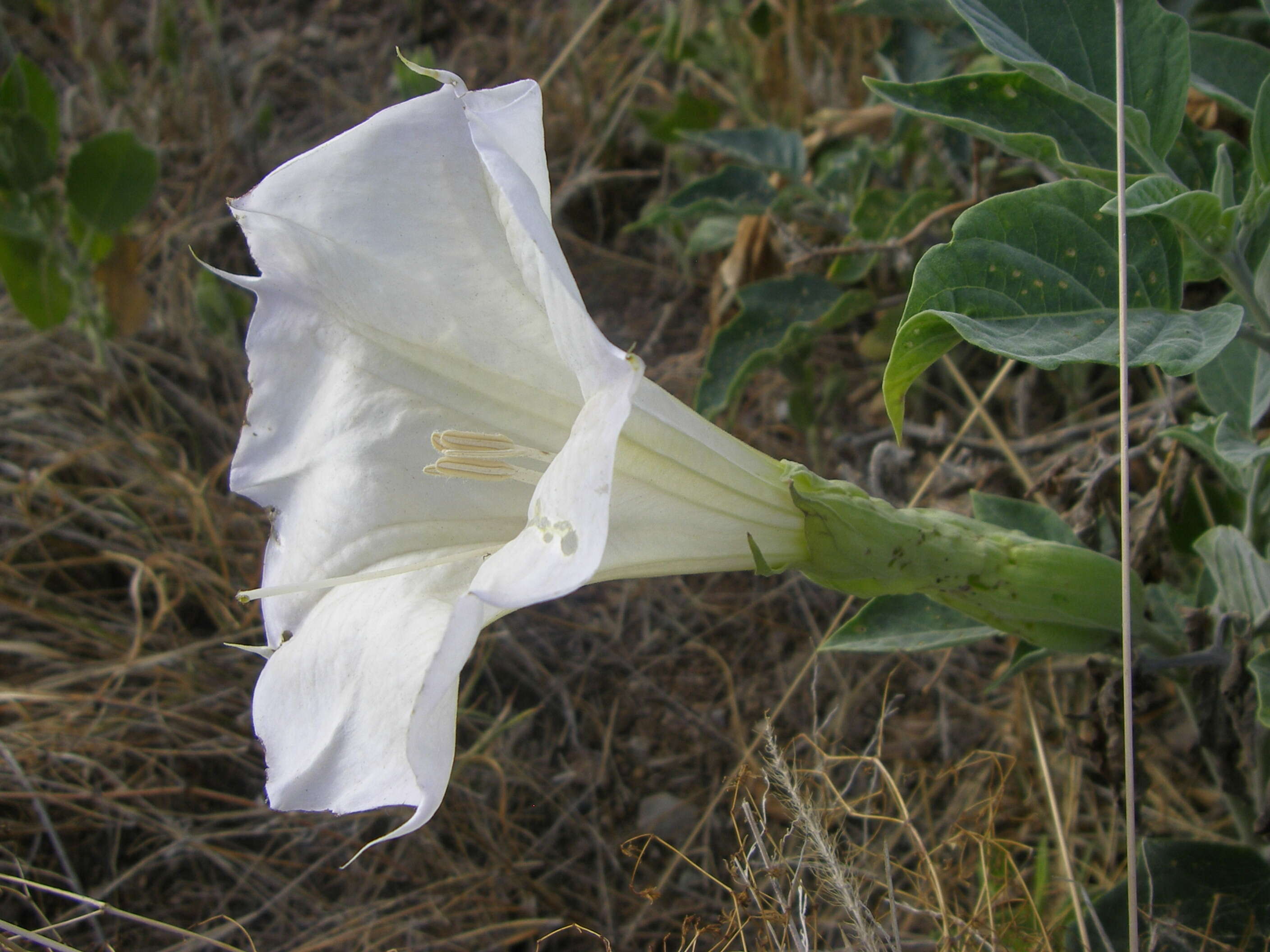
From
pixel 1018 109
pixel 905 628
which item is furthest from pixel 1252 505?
pixel 1018 109

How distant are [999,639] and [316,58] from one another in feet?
8.10

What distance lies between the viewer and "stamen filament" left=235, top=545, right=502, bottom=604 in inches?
37.8

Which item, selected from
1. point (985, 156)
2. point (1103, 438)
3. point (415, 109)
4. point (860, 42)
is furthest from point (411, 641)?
point (860, 42)

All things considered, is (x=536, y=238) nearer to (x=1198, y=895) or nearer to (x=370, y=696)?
(x=370, y=696)

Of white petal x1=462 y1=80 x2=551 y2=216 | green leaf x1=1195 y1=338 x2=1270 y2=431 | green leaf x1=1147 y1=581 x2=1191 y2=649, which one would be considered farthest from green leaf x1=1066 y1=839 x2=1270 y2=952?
white petal x1=462 y1=80 x2=551 y2=216

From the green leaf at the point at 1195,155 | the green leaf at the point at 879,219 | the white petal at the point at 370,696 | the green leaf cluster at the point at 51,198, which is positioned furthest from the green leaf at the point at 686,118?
the white petal at the point at 370,696

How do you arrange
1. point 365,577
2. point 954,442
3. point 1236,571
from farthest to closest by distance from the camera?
point 954,442, point 1236,571, point 365,577

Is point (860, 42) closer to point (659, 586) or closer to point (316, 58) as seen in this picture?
point (659, 586)

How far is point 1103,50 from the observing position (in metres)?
1.07

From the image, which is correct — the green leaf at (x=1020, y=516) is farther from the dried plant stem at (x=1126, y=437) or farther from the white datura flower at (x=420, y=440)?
the white datura flower at (x=420, y=440)

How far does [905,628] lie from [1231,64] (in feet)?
2.79

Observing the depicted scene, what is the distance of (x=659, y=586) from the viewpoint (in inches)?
77.0

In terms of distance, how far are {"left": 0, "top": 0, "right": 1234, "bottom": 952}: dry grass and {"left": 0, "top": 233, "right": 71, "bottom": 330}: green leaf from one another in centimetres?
16

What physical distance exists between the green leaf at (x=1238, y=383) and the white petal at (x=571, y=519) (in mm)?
858
